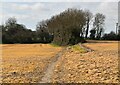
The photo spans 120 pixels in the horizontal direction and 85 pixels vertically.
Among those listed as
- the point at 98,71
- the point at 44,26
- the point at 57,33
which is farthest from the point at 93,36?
the point at 98,71

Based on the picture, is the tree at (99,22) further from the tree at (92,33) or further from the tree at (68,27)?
the tree at (68,27)

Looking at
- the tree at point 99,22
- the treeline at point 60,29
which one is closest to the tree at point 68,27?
the treeline at point 60,29

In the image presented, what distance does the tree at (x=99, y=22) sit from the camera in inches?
4363

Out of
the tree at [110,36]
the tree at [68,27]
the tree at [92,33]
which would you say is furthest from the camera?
the tree at [92,33]

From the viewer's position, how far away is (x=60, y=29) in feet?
240

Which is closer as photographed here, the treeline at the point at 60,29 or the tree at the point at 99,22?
the treeline at the point at 60,29

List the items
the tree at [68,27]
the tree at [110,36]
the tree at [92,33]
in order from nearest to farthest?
the tree at [68,27] < the tree at [110,36] < the tree at [92,33]

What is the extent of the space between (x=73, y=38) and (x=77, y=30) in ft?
7.93

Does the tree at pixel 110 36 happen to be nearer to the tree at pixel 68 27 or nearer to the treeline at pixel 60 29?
the treeline at pixel 60 29

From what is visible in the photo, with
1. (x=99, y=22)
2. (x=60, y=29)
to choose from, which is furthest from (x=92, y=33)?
(x=60, y=29)

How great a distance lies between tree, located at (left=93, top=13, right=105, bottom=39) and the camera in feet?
364

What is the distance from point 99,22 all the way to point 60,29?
41.6 m

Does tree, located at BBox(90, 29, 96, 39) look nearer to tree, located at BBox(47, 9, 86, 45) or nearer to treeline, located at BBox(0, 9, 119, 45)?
treeline, located at BBox(0, 9, 119, 45)

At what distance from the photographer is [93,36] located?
113 metres
